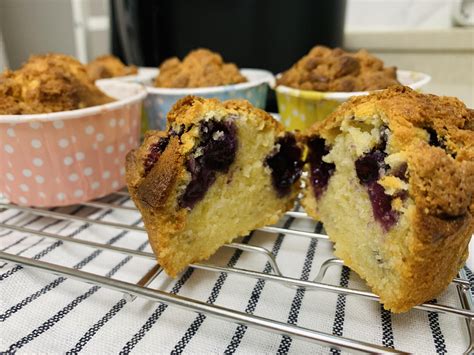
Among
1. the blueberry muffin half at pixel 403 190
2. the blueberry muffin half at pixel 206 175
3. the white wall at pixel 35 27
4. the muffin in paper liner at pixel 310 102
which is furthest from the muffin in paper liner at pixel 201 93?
the white wall at pixel 35 27

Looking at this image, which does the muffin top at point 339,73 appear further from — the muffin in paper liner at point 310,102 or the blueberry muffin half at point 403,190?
the blueberry muffin half at point 403,190

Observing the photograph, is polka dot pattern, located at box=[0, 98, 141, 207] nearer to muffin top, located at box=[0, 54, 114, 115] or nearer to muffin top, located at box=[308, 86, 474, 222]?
muffin top, located at box=[0, 54, 114, 115]

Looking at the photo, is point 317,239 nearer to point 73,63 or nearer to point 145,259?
point 145,259

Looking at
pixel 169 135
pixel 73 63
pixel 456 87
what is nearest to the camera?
pixel 169 135

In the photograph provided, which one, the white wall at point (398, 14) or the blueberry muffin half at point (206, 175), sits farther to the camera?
the white wall at point (398, 14)

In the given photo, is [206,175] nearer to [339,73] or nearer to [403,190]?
[403,190]

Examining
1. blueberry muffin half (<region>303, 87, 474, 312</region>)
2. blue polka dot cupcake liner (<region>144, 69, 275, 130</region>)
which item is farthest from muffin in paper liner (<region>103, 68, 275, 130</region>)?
blueberry muffin half (<region>303, 87, 474, 312</region>)

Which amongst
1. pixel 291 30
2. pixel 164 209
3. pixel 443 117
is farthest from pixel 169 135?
pixel 291 30
